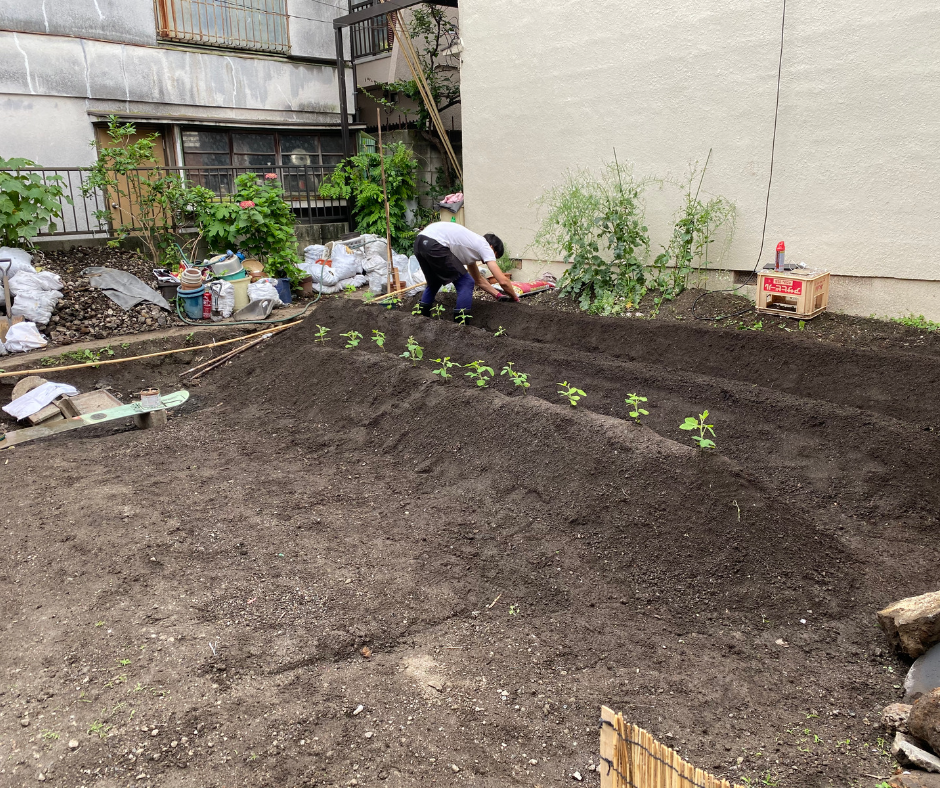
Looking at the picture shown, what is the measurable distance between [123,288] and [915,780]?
8.96m

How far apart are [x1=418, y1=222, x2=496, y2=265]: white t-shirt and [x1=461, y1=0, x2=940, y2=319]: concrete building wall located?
2.48 metres

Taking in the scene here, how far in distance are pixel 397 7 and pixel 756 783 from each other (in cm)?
1121

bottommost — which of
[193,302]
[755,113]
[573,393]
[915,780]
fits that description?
A: [915,780]

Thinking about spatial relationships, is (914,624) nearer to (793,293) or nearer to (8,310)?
(793,293)

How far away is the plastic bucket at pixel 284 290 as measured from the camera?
31.8 ft

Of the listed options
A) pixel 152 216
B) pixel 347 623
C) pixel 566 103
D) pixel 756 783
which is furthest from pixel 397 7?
pixel 756 783

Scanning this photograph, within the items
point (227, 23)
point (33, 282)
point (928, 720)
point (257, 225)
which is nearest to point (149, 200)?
point (257, 225)

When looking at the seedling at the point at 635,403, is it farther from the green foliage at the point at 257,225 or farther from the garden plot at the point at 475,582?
the green foliage at the point at 257,225

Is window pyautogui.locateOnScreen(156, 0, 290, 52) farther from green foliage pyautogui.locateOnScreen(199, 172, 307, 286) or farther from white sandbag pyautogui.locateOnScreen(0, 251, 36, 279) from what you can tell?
white sandbag pyautogui.locateOnScreen(0, 251, 36, 279)

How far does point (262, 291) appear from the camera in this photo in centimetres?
926

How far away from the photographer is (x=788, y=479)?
13.2 ft

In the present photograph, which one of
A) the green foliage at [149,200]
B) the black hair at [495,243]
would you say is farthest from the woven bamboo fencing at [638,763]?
the green foliage at [149,200]

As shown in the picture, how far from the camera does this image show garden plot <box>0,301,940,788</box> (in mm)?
2328

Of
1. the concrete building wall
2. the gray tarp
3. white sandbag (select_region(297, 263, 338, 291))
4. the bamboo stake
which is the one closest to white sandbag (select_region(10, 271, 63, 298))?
the gray tarp
